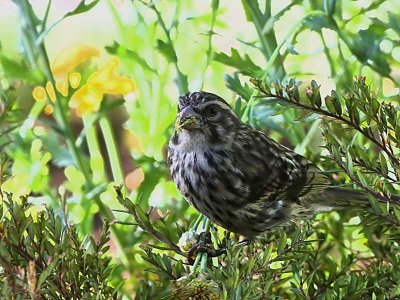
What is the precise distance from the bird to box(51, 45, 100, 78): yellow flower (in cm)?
40

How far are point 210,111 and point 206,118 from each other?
17mm

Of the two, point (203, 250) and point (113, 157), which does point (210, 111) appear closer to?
point (113, 157)

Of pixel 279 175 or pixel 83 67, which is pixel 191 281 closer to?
pixel 279 175

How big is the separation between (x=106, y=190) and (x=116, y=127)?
81.1 inches

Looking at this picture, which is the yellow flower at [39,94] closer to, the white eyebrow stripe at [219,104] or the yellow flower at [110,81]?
the yellow flower at [110,81]

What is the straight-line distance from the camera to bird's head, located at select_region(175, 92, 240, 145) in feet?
4.25

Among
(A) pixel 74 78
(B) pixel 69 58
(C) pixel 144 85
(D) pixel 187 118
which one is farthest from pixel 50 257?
(B) pixel 69 58

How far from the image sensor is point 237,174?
1351 mm

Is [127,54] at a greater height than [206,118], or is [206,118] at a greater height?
[127,54]

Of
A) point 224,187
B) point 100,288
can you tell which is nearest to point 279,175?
point 224,187

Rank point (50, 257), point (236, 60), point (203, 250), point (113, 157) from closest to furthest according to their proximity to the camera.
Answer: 1. point (50, 257)
2. point (203, 250)
3. point (236, 60)
4. point (113, 157)

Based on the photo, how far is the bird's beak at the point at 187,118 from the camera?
50.4 inches

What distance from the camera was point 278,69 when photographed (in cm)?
137

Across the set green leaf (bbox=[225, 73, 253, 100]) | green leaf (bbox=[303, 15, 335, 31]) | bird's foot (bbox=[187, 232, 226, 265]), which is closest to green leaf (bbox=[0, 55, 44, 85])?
green leaf (bbox=[225, 73, 253, 100])
